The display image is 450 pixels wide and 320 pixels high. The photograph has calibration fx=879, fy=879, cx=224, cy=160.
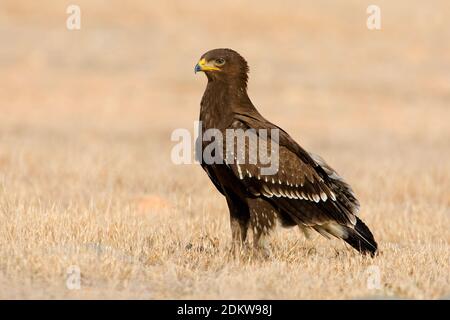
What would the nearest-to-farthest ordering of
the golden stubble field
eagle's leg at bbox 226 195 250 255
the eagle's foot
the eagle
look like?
the golden stubble field < the eagle < the eagle's foot < eagle's leg at bbox 226 195 250 255

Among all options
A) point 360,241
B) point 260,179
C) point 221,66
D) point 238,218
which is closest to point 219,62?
point 221,66

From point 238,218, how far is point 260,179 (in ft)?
2.14

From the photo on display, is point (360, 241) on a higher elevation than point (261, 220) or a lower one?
lower

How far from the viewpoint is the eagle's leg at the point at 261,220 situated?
853cm

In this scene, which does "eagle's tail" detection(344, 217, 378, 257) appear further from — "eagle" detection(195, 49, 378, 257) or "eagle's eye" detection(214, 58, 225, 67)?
"eagle's eye" detection(214, 58, 225, 67)

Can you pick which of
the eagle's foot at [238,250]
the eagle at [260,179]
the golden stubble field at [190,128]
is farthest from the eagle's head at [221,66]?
the golden stubble field at [190,128]

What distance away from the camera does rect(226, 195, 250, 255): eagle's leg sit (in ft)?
28.9

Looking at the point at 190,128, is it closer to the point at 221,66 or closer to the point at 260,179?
the point at 221,66

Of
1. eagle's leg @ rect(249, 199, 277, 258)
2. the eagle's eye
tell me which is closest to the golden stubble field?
eagle's leg @ rect(249, 199, 277, 258)

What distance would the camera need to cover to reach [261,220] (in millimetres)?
8539

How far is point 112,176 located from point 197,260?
6627 millimetres

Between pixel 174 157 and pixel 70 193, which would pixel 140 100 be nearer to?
pixel 174 157

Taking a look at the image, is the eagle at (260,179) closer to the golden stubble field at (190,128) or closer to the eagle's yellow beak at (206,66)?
the eagle's yellow beak at (206,66)
